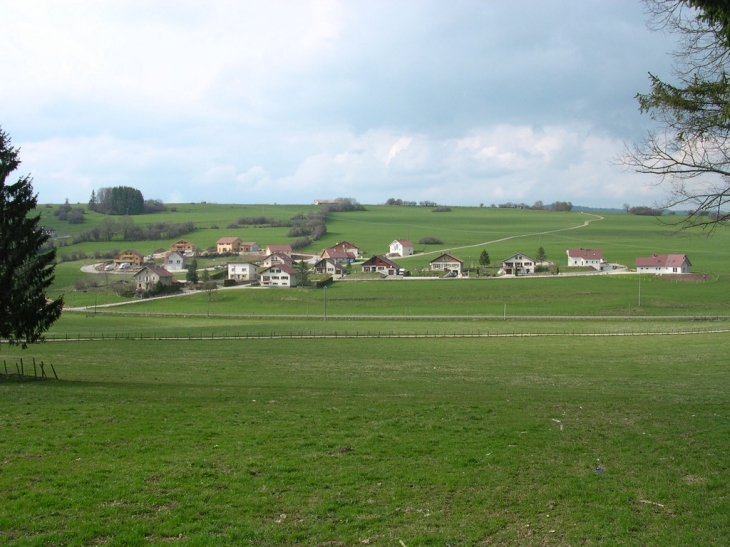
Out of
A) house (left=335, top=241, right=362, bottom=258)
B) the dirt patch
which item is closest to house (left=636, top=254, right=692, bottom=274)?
the dirt patch

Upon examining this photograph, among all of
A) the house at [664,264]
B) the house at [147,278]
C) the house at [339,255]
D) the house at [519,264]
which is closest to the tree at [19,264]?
the house at [147,278]

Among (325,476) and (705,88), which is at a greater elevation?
(705,88)

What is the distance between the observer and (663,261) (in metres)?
102

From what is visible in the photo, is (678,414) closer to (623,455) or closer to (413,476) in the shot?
(623,455)

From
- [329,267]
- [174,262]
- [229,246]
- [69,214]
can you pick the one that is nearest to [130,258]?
[174,262]

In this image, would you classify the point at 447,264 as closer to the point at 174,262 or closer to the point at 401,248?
the point at 401,248

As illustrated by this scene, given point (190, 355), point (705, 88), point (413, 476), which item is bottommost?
point (190, 355)

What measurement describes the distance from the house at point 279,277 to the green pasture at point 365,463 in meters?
84.4

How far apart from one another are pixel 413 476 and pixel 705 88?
10209 mm

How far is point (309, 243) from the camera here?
529 ft

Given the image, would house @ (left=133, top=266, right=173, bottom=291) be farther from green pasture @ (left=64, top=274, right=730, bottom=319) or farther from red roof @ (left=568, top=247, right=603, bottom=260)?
red roof @ (left=568, top=247, right=603, bottom=260)

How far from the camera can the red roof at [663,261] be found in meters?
101

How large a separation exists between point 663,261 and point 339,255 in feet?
212

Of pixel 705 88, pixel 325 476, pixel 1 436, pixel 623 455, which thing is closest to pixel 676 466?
pixel 623 455
